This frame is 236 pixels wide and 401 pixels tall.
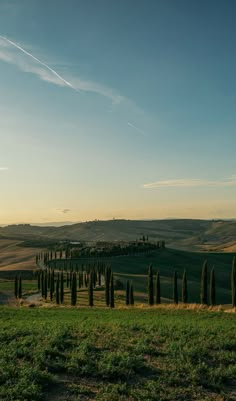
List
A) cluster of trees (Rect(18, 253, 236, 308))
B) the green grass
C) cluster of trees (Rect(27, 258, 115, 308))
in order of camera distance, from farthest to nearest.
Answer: the green grass
cluster of trees (Rect(27, 258, 115, 308))
cluster of trees (Rect(18, 253, 236, 308))

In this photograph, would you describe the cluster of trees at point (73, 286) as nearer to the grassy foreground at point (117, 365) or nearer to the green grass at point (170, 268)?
the green grass at point (170, 268)

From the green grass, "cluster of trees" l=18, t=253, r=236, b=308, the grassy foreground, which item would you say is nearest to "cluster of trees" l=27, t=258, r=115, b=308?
"cluster of trees" l=18, t=253, r=236, b=308

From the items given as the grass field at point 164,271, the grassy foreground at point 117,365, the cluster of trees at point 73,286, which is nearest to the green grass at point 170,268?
the grass field at point 164,271

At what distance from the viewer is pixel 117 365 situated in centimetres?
1642

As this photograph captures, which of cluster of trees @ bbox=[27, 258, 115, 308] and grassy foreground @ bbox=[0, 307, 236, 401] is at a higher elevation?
grassy foreground @ bbox=[0, 307, 236, 401]

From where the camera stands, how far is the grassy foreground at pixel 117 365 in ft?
46.2

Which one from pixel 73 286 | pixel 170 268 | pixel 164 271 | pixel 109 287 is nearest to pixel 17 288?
pixel 73 286

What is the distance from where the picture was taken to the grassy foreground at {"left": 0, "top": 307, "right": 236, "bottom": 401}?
1409 centimetres

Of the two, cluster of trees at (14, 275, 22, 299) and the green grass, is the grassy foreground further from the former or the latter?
cluster of trees at (14, 275, 22, 299)

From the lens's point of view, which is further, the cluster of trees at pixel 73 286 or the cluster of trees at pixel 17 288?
the cluster of trees at pixel 17 288

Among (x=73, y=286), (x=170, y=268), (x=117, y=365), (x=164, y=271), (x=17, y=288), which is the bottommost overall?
(x=17, y=288)

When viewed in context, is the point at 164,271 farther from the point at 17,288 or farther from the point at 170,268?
the point at 17,288

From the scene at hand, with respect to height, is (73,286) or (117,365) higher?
(117,365)

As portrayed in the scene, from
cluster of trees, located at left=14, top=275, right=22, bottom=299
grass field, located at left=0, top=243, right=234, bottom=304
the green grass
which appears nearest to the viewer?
cluster of trees, located at left=14, top=275, right=22, bottom=299
